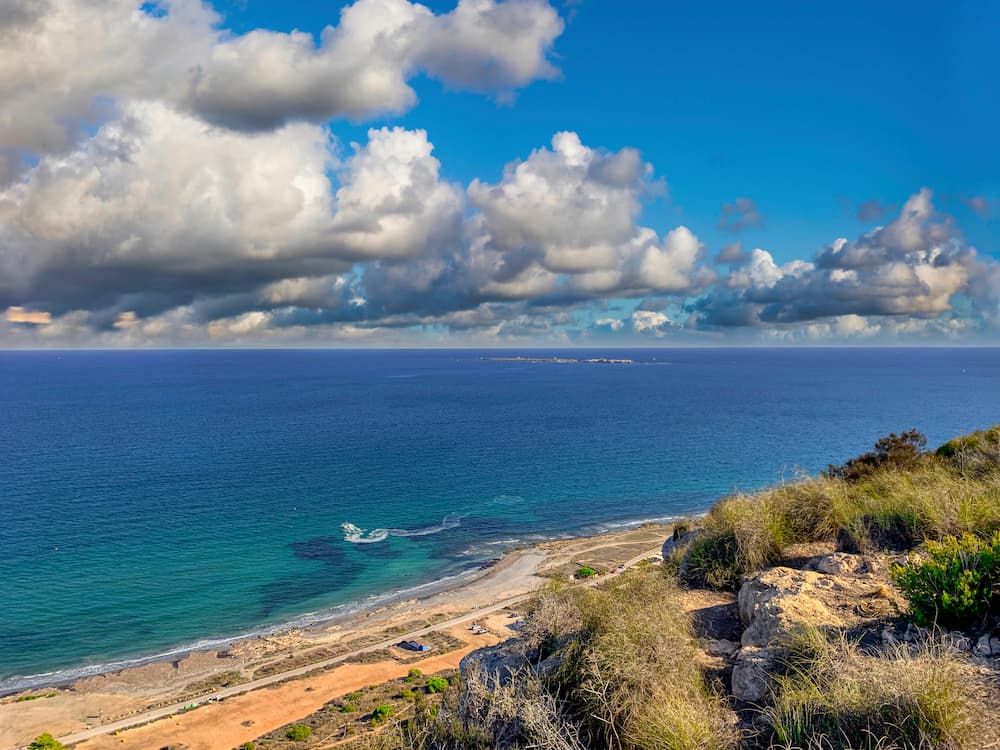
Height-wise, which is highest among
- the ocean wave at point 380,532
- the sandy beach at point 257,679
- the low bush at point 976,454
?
the low bush at point 976,454

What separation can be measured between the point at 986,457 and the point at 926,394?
198m

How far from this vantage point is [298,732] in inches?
1213

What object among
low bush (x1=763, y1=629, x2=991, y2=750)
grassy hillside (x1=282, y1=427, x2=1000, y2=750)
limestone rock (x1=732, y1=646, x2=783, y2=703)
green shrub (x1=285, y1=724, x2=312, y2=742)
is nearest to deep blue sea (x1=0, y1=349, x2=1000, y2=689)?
green shrub (x1=285, y1=724, x2=312, y2=742)

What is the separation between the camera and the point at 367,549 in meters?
61.1

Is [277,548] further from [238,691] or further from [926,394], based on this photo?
[926,394]

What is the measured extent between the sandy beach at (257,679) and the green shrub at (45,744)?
2.93 feet

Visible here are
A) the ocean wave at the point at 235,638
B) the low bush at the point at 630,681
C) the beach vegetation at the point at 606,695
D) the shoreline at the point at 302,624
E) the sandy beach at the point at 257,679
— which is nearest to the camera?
the low bush at the point at 630,681

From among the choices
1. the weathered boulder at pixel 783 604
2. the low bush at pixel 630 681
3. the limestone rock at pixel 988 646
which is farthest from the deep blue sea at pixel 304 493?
the limestone rock at pixel 988 646

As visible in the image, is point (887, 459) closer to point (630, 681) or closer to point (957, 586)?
point (957, 586)

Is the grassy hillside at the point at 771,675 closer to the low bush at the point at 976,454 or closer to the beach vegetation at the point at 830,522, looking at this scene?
the beach vegetation at the point at 830,522

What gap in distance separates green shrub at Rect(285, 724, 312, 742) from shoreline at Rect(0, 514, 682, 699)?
45.5 feet

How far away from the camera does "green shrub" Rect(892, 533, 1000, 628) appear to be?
11.1 metres

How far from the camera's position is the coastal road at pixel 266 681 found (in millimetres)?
32406

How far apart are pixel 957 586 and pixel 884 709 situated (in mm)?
4091
